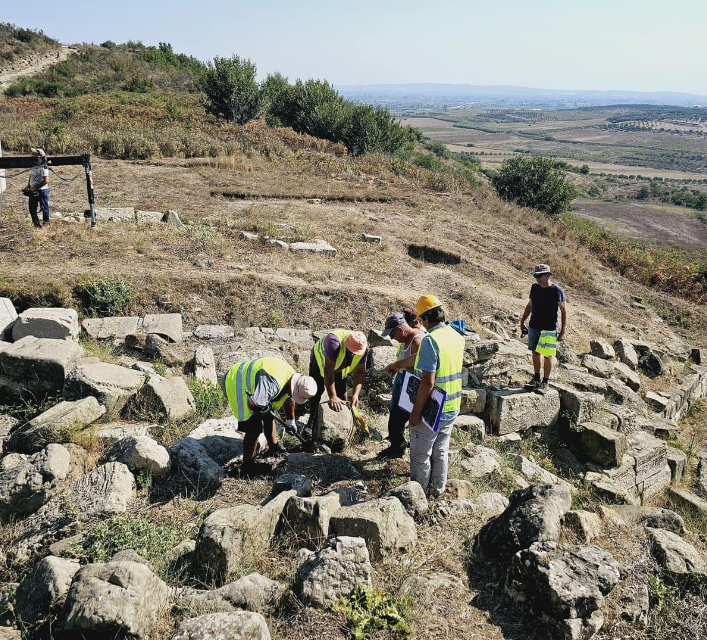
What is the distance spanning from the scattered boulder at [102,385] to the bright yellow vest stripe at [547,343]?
17.4 ft

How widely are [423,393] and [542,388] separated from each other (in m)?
3.88

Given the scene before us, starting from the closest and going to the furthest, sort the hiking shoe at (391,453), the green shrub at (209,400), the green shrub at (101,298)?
the hiking shoe at (391,453)
the green shrub at (209,400)
the green shrub at (101,298)

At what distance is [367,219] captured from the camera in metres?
15.8

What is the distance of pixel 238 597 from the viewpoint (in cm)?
328

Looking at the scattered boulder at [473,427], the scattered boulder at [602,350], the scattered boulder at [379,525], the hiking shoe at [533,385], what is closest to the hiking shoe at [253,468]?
the scattered boulder at [379,525]

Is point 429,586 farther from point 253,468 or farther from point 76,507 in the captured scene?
point 76,507

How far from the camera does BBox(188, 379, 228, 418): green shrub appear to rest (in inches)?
241

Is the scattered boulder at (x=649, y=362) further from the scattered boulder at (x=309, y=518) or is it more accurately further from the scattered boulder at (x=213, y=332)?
the scattered boulder at (x=309, y=518)

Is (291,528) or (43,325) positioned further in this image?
(43,325)

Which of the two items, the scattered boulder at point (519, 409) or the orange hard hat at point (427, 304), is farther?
the scattered boulder at point (519, 409)

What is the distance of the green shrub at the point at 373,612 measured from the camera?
10.3ft

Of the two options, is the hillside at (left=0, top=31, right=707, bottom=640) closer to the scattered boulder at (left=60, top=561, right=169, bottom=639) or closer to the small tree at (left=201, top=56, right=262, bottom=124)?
the scattered boulder at (left=60, top=561, right=169, bottom=639)

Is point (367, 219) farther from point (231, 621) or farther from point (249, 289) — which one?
point (231, 621)

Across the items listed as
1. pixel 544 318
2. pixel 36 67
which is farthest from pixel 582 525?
pixel 36 67
